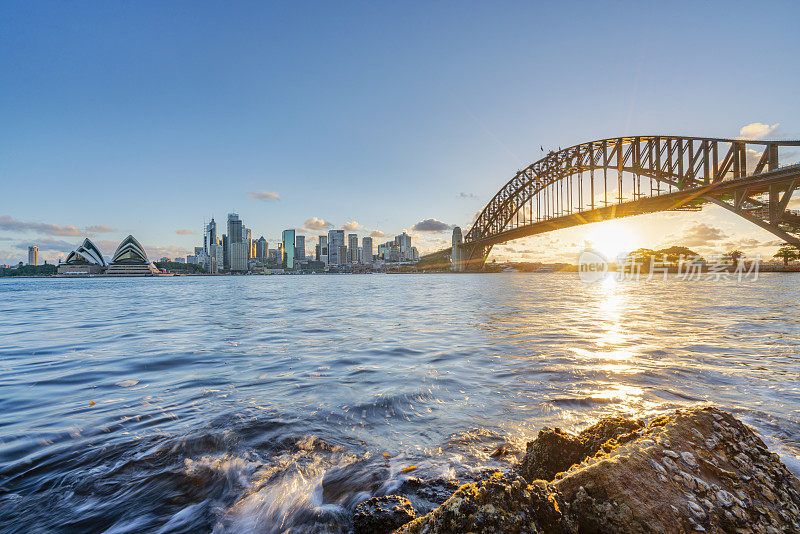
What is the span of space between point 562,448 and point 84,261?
153 m

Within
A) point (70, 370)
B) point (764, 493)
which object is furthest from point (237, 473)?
point (70, 370)

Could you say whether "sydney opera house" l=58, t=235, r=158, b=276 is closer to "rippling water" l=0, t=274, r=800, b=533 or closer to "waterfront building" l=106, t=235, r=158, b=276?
"waterfront building" l=106, t=235, r=158, b=276

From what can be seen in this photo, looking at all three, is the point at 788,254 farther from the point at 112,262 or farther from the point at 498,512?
the point at 112,262

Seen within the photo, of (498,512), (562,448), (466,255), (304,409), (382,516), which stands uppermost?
(466,255)

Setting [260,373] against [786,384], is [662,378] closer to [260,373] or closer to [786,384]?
[786,384]

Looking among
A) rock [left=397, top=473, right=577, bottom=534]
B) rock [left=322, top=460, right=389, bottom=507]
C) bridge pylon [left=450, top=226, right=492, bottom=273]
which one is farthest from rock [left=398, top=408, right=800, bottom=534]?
bridge pylon [left=450, top=226, right=492, bottom=273]

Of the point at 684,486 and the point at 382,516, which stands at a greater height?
the point at 684,486

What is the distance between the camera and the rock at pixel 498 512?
1619 mm

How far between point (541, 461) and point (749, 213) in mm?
45438

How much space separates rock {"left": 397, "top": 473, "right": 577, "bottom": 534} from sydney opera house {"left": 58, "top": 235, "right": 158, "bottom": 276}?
452 feet

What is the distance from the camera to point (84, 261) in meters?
117

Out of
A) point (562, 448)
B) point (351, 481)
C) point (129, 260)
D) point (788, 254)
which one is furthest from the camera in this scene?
point (129, 260)

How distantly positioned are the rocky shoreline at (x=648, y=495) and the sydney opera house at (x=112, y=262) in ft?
452

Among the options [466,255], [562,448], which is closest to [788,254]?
[466,255]
